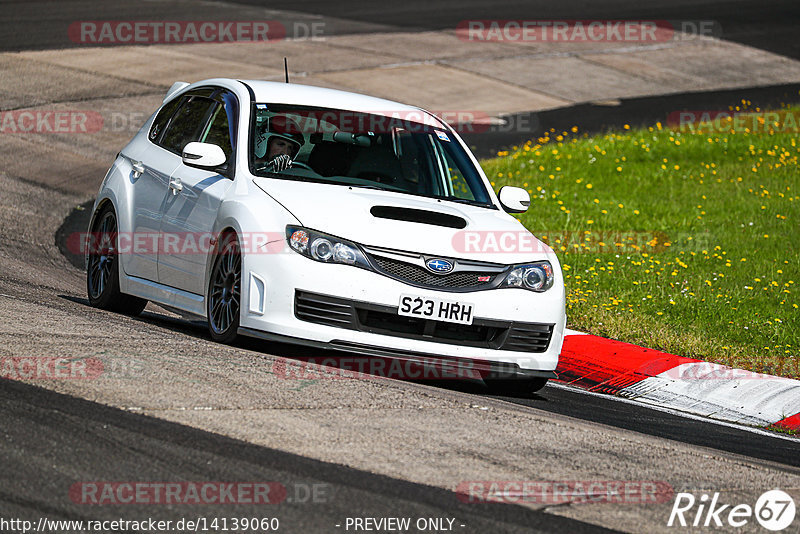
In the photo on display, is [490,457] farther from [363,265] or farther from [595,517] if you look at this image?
[363,265]

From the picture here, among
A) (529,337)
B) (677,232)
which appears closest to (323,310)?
(529,337)

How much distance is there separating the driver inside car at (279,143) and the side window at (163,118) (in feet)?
4.09

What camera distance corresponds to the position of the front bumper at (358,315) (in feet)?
23.6

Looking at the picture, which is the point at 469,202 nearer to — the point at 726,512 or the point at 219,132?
the point at 219,132

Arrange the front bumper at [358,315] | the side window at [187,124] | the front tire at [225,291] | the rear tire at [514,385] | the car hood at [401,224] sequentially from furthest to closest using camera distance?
the side window at [187,124] < the rear tire at [514,385] < the front tire at [225,291] < the car hood at [401,224] < the front bumper at [358,315]

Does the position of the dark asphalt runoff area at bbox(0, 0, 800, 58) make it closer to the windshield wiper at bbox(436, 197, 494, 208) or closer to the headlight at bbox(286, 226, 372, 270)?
the windshield wiper at bbox(436, 197, 494, 208)

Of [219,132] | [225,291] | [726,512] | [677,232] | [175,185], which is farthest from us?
[677,232]

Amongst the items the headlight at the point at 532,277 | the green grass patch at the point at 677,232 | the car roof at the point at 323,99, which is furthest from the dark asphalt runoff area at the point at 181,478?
the green grass patch at the point at 677,232

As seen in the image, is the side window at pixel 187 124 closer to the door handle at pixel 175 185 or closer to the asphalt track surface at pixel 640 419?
the door handle at pixel 175 185

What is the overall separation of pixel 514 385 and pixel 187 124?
295 cm

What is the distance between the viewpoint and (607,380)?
9.18 m

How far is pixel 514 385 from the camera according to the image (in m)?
8.13

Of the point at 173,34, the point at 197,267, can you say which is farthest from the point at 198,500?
the point at 173,34

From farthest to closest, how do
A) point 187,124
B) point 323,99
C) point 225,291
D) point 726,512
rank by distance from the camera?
point 187,124 → point 323,99 → point 225,291 → point 726,512
